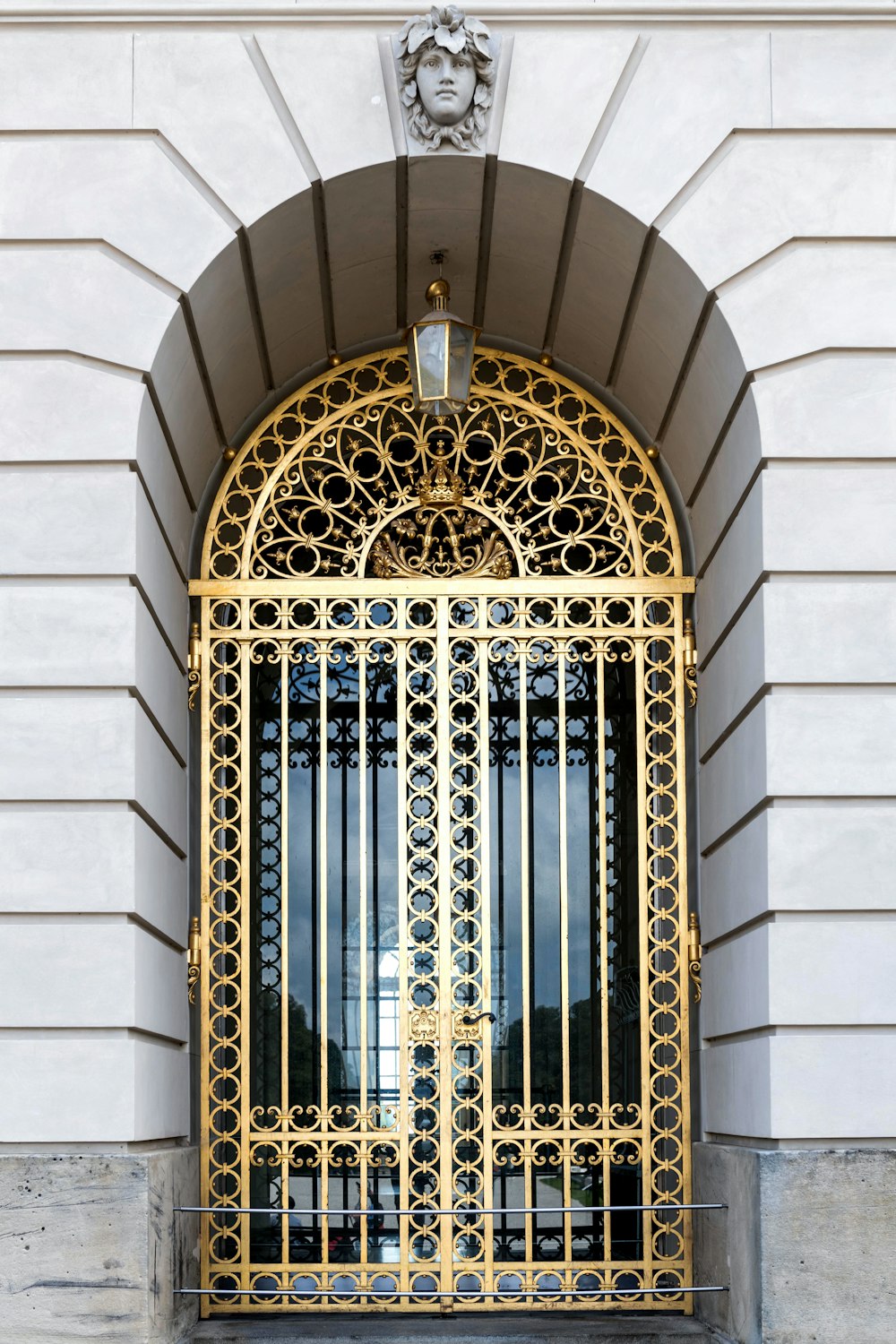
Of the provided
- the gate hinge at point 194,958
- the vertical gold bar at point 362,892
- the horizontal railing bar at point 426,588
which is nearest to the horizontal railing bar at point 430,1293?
the vertical gold bar at point 362,892

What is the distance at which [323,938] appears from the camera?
8430 mm

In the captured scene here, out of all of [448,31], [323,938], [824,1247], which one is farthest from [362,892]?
[448,31]

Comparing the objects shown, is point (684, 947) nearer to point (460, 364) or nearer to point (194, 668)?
point (194, 668)

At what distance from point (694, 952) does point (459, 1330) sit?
2.17 meters

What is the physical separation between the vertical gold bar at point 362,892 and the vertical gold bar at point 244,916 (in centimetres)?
57

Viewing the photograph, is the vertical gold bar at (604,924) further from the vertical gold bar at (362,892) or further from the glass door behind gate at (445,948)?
the vertical gold bar at (362,892)

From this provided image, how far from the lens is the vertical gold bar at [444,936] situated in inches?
318

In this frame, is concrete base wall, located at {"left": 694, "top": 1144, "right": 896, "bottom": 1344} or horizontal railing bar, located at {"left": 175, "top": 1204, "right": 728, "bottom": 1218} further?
horizontal railing bar, located at {"left": 175, "top": 1204, "right": 728, "bottom": 1218}

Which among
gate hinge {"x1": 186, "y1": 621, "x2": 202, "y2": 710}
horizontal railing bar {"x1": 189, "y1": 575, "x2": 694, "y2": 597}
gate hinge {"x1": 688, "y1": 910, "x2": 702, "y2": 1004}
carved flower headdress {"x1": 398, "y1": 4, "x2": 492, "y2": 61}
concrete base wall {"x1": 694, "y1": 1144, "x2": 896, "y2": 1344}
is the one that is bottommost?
concrete base wall {"x1": 694, "y1": 1144, "x2": 896, "y2": 1344}

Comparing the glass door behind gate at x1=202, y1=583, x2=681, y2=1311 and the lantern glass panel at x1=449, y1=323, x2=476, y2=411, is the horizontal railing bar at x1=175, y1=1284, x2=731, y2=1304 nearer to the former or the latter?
the glass door behind gate at x1=202, y1=583, x2=681, y2=1311

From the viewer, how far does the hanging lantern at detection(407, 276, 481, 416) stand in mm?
7910

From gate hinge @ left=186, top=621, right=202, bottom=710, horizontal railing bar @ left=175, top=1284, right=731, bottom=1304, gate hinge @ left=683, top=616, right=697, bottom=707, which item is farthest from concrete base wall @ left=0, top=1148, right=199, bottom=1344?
gate hinge @ left=683, top=616, right=697, bottom=707

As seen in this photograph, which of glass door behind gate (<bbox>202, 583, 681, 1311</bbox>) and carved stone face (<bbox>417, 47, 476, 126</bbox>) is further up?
carved stone face (<bbox>417, 47, 476, 126</bbox>)

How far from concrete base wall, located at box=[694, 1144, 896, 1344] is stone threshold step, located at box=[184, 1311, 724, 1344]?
2.62 feet
